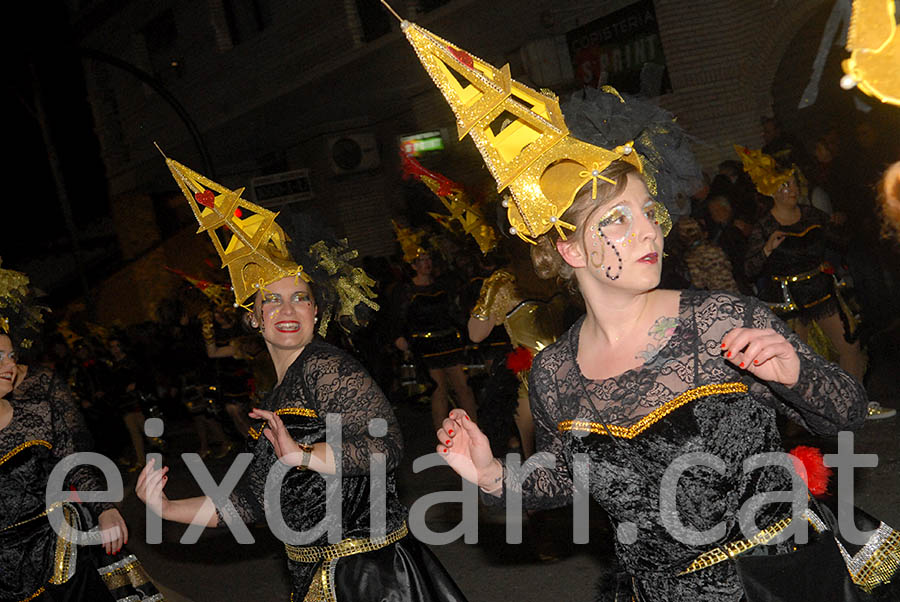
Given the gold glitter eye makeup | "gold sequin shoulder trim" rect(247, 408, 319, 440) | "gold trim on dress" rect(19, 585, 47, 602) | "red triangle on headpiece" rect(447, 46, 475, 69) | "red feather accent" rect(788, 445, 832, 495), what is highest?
"red triangle on headpiece" rect(447, 46, 475, 69)

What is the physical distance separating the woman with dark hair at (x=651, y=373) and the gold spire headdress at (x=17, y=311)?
3092mm

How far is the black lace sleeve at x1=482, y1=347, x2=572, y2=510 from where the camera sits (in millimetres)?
2906

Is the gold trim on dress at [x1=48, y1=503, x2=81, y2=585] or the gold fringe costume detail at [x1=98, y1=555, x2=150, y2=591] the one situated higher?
the gold trim on dress at [x1=48, y1=503, x2=81, y2=585]

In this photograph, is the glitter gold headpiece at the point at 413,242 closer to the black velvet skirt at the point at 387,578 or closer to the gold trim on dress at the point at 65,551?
the gold trim on dress at the point at 65,551

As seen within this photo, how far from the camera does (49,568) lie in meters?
4.41

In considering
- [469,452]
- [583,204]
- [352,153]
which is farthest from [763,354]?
[352,153]

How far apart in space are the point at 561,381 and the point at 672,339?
41 centimetres

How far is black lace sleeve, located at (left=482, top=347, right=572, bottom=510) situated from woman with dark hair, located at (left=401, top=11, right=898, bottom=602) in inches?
2.2

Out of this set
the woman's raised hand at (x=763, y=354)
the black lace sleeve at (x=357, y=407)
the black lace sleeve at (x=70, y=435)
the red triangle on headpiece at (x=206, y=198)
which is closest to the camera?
the woman's raised hand at (x=763, y=354)

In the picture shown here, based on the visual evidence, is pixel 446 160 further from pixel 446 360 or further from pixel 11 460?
pixel 11 460

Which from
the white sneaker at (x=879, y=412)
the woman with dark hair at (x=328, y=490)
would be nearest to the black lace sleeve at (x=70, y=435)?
the woman with dark hair at (x=328, y=490)

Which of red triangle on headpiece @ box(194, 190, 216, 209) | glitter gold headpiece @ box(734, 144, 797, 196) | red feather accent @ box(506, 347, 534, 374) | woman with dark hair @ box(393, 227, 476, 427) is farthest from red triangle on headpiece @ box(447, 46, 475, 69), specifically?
woman with dark hair @ box(393, 227, 476, 427)

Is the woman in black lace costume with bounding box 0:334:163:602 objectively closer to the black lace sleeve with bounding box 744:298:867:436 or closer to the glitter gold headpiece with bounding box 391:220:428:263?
the black lace sleeve with bounding box 744:298:867:436

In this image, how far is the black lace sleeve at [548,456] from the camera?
2.91 m
